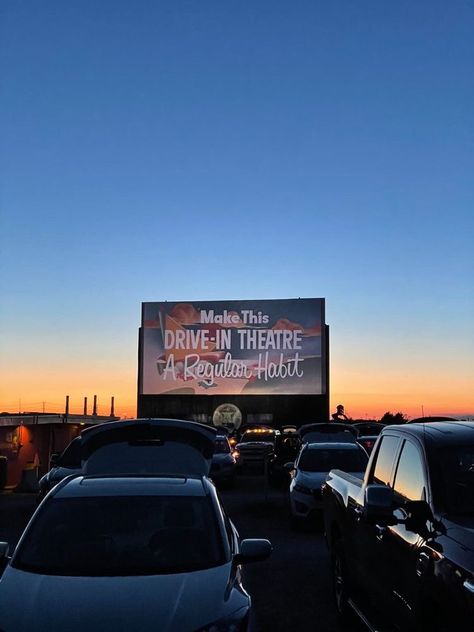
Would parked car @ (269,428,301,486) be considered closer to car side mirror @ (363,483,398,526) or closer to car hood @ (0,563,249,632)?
car side mirror @ (363,483,398,526)

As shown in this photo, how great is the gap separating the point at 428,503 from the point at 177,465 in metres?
4.68

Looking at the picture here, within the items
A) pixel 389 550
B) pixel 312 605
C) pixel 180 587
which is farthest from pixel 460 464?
pixel 312 605

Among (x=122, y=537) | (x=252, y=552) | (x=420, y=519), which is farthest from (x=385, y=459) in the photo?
(x=122, y=537)

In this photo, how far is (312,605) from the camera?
759cm

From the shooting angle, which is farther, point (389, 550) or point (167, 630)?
point (389, 550)

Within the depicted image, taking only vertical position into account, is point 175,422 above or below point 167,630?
above

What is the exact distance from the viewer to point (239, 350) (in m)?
42.9

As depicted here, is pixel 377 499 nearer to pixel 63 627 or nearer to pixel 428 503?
pixel 428 503

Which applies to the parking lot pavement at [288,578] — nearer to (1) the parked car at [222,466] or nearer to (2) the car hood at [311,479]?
(2) the car hood at [311,479]

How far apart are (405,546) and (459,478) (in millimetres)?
532

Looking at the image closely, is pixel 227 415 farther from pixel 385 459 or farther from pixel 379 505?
pixel 379 505

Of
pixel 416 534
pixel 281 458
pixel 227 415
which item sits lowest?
pixel 281 458

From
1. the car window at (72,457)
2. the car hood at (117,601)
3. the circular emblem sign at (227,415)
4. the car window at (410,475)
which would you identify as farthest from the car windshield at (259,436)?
the car hood at (117,601)

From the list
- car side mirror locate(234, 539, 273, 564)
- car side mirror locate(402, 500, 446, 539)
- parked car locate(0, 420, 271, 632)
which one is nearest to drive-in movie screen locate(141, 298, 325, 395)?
parked car locate(0, 420, 271, 632)
